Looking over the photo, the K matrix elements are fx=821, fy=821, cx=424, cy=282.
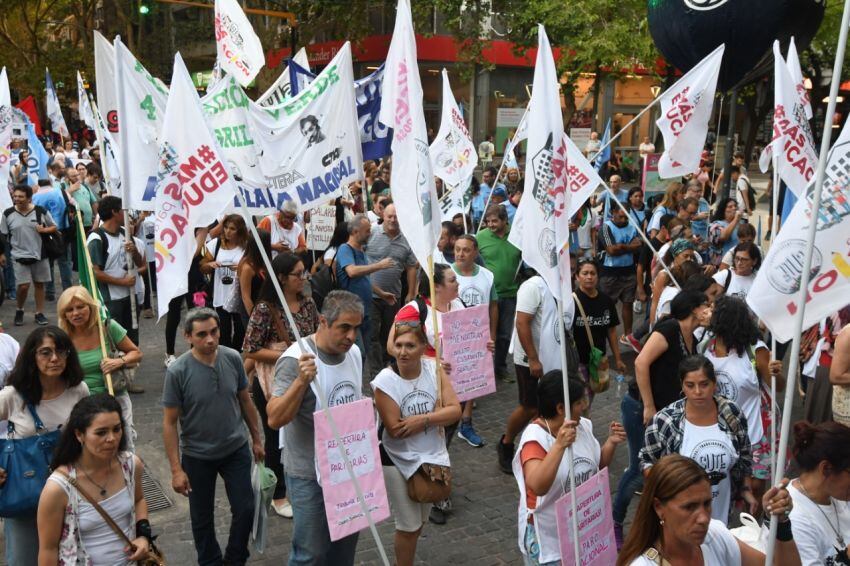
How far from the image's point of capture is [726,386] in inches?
201

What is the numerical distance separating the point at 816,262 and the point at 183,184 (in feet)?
10.3

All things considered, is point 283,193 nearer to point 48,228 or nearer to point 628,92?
point 48,228

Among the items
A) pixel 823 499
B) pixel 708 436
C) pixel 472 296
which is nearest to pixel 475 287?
pixel 472 296

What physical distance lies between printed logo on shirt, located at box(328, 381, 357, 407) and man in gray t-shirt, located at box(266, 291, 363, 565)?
23 millimetres

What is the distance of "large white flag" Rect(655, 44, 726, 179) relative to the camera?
780 cm

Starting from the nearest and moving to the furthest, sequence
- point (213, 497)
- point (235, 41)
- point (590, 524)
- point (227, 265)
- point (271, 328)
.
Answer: point (590, 524) < point (213, 497) < point (271, 328) < point (227, 265) < point (235, 41)

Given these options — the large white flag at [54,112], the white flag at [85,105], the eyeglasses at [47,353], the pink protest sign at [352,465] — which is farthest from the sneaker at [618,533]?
the large white flag at [54,112]

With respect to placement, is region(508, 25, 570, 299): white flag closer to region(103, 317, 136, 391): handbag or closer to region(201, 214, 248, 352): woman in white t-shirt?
region(103, 317, 136, 391): handbag

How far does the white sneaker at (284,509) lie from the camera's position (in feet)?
19.9

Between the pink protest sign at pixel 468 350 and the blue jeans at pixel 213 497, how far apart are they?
1864 mm

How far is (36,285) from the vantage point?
11305mm

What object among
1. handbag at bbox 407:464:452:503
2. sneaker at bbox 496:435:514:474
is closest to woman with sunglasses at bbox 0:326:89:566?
handbag at bbox 407:464:452:503

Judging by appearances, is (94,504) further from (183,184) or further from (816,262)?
(816,262)

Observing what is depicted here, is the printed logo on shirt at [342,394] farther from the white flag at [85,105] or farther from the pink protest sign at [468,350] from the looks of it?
the white flag at [85,105]
